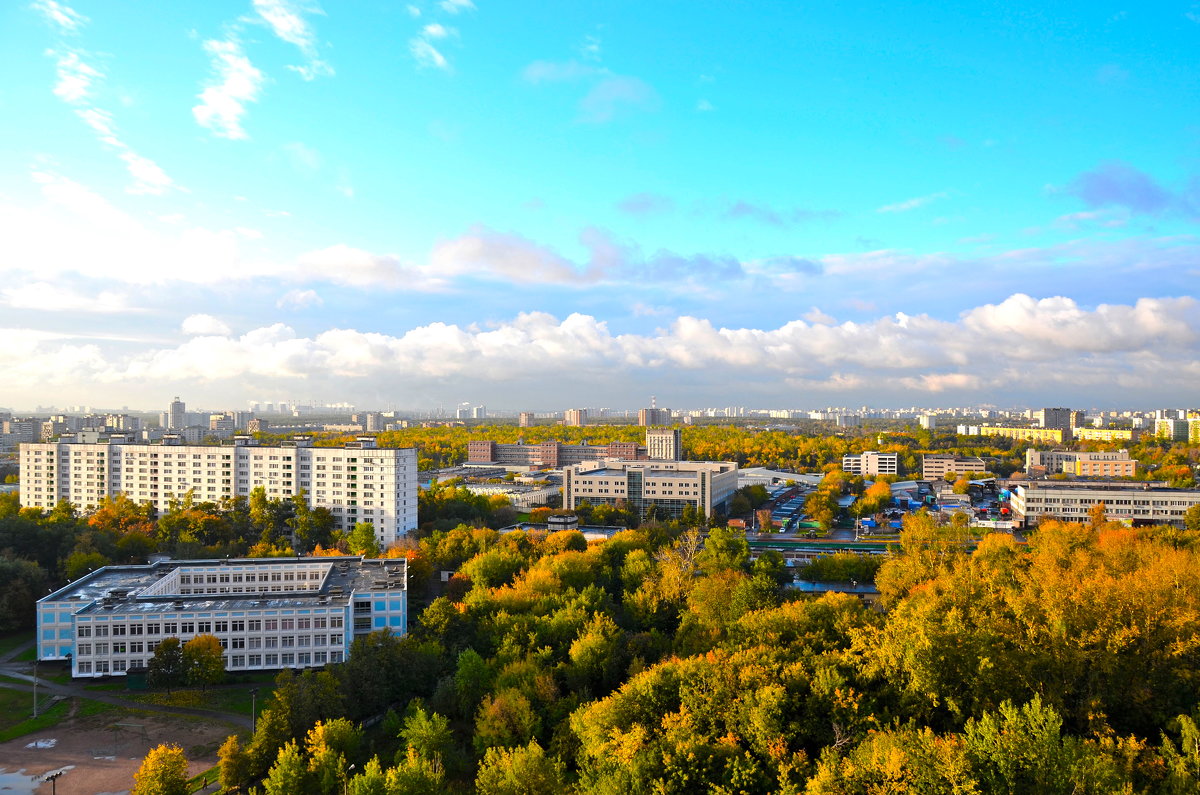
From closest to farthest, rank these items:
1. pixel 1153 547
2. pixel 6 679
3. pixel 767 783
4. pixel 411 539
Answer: pixel 767 783, pixel 6 679, pixel 1153 547, pixel 411 539

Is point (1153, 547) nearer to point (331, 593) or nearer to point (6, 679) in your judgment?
point (331, 593)

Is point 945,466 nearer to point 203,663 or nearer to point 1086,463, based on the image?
point 1086,463

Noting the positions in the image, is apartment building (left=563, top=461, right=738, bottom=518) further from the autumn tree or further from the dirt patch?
the dirt patch

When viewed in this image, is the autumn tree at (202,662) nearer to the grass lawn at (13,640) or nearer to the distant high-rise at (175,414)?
the grass lawn at (13,640)

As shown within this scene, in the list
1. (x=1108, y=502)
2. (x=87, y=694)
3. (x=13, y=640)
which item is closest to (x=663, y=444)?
(x=1108, y=502)

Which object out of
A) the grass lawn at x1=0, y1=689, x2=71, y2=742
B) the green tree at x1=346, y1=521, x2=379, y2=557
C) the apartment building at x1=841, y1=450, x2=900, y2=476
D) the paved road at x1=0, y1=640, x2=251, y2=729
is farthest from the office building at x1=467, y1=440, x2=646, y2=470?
the grass lawn at x1=0, y1=689, x2=71, y2=742

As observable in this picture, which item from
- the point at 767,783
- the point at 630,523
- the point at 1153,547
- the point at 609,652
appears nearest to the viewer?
the point at 767,783

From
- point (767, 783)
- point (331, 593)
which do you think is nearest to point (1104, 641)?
point (767, 783)
